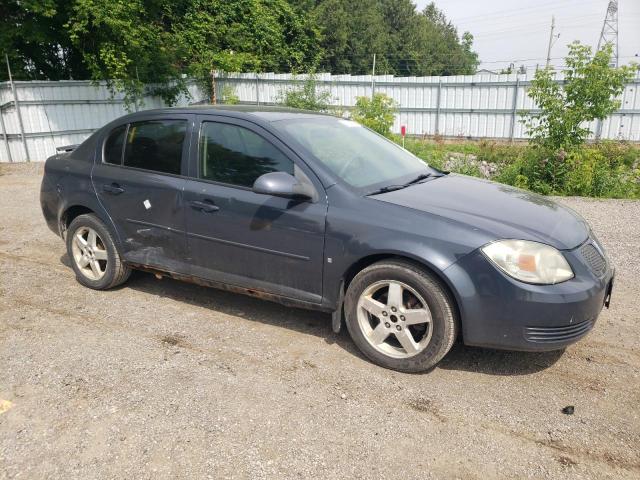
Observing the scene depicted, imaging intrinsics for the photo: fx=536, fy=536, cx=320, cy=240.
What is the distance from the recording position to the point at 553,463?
2.67 metres

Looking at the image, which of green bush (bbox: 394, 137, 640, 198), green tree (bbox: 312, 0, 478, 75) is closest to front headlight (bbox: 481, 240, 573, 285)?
green bush (bbox: 394, 137, 640, 198)

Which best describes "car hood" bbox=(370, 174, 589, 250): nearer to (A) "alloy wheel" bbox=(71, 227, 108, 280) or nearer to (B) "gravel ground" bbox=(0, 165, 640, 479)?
(B) "gravel ground" bbox=(0, 165, 640, 479)

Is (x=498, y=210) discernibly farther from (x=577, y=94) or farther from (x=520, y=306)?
(x=577, y=94)

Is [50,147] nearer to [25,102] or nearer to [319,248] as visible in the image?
[25,102]

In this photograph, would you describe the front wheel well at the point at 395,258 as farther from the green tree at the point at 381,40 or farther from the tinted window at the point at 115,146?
the green tree at the point at 381,40

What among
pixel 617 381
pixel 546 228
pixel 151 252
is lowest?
pixel 617 381

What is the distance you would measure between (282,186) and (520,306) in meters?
1.66

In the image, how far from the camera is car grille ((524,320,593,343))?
3.19m

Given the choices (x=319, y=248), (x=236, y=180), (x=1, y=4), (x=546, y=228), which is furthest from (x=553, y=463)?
(x=1, y=4)

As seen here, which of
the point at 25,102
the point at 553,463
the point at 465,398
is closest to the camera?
the point at 553,463

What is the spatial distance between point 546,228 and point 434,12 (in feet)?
262

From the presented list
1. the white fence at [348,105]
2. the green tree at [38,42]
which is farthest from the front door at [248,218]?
the green tree at [38,42]

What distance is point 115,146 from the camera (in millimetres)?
4742

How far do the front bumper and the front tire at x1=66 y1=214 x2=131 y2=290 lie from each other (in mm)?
3026
